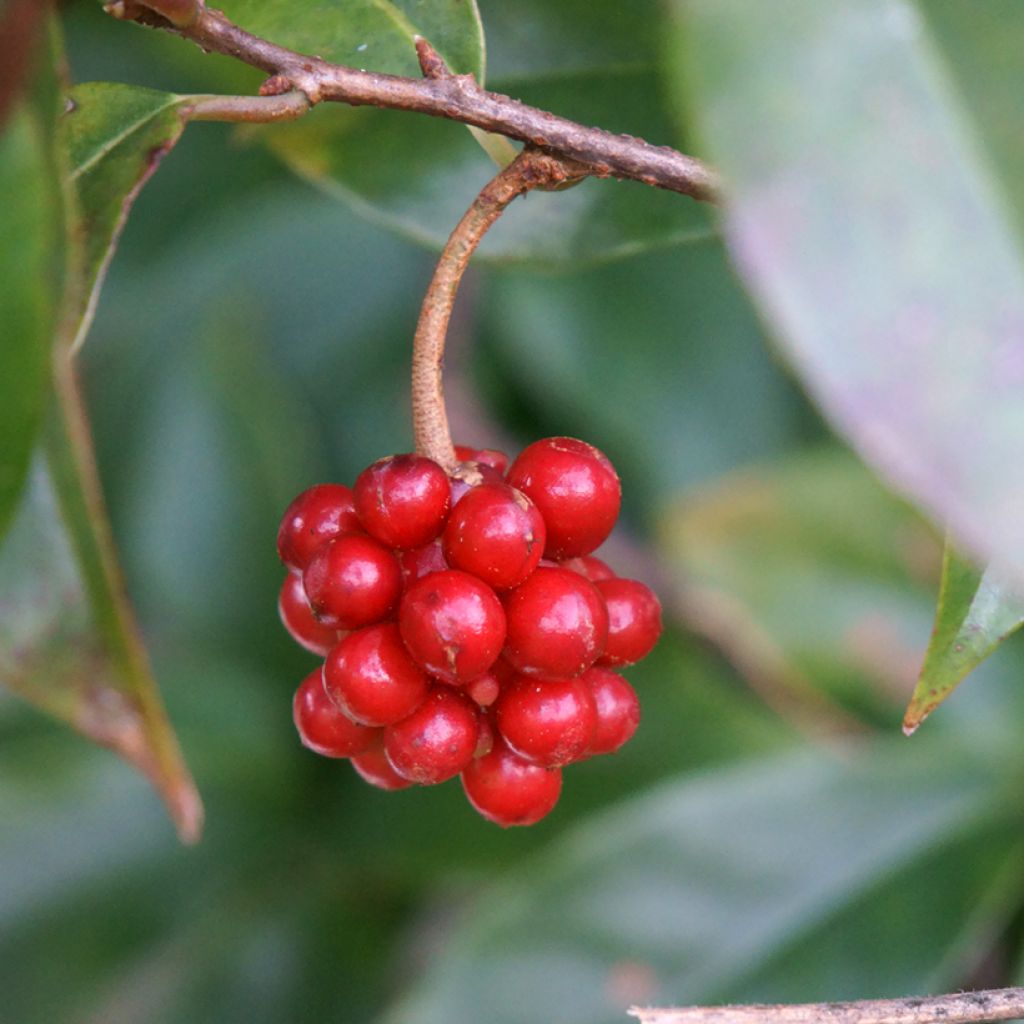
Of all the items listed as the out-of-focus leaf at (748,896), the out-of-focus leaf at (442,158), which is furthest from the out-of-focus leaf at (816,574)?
the out-of-focus leaf at (442,158)

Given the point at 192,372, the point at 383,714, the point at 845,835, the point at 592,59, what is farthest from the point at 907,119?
the point at 192,372

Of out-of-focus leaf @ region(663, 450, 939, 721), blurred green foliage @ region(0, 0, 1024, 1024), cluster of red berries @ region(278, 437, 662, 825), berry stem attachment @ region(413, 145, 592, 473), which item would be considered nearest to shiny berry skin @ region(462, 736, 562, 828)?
cluster of red berries @ region(278, 437, 662, 825)

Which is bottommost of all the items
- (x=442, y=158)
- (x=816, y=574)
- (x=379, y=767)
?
(x=816, y=574)


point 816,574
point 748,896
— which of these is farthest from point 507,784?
point 816,574

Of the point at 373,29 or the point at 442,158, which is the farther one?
the point at 442,158

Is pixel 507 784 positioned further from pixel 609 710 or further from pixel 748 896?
pixel 748 896

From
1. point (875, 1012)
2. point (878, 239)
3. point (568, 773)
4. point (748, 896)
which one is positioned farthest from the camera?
point (568, 773)
